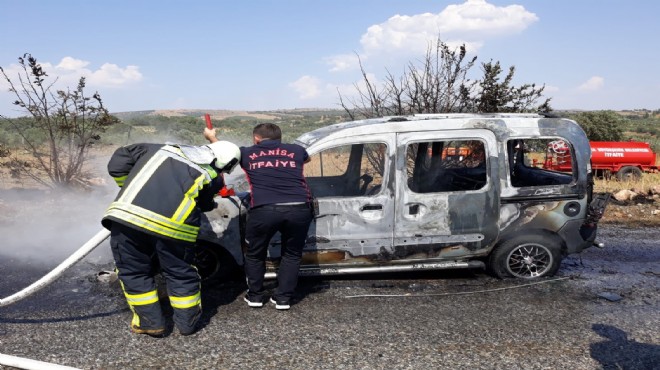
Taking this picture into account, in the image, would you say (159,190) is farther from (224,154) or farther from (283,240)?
(283,240)

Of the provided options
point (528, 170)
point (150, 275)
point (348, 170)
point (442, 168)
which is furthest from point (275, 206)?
point (528, 170)

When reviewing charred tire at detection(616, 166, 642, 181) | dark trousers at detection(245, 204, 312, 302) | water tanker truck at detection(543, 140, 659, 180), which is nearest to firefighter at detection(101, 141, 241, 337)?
dark trousers at detection(245, 204, 312, 302)

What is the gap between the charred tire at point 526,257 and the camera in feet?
16.3

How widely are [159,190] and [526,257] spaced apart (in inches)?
145

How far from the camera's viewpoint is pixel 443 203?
4805mm

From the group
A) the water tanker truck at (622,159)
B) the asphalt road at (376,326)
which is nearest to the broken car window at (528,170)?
the asphalt road at (376,326)

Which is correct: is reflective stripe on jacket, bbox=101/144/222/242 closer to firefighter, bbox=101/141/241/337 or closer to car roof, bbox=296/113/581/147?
firefighter, bbox=101/141/241/337

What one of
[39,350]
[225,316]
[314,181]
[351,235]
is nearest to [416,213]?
[351,235]

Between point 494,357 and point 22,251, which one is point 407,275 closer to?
point 494,357

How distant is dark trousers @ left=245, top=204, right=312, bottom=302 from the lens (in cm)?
416

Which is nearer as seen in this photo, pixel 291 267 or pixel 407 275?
pixel 291 267

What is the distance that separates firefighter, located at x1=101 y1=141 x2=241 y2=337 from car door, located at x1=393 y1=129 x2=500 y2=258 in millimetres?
1800

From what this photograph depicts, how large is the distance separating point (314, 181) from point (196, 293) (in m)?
1.73

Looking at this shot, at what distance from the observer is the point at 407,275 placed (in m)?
5.36
